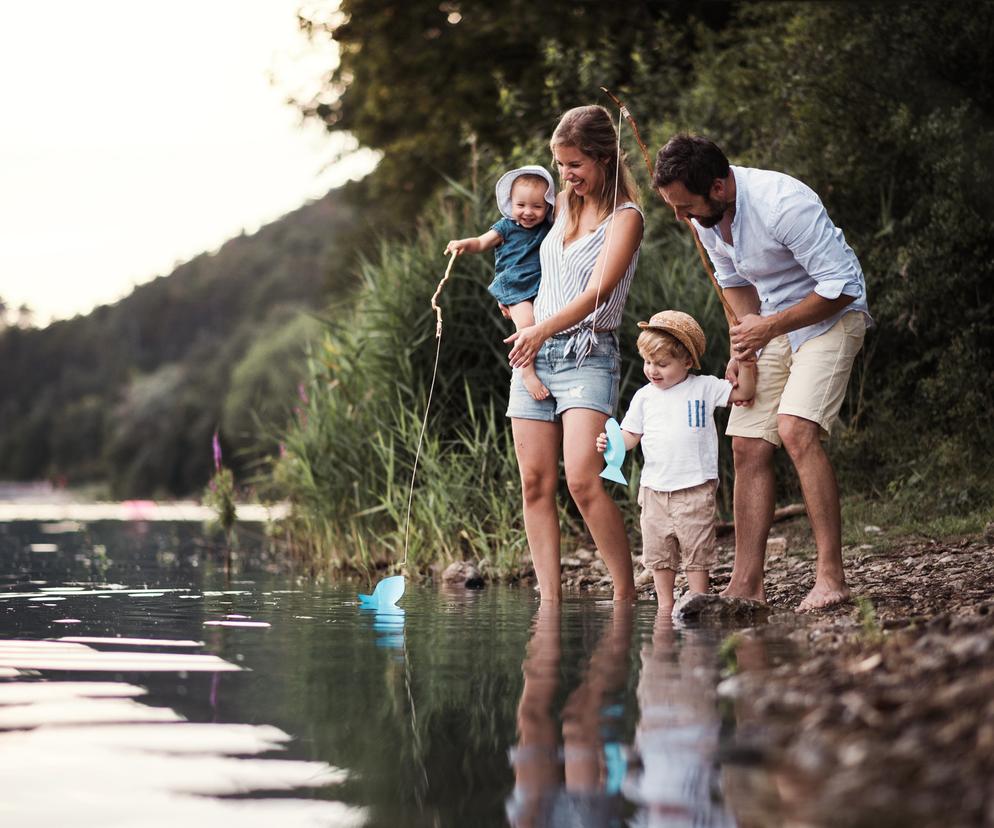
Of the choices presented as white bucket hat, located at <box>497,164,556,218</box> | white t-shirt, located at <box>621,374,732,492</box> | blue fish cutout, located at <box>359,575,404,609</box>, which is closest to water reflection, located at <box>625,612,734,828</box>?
white t-shirt, located at <box>621,374,732,492</box>

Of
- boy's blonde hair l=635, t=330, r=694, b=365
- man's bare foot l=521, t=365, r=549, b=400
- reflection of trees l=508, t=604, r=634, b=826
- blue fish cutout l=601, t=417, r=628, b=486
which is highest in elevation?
boy's blonde hair l=635, t=330, r=694, b=365

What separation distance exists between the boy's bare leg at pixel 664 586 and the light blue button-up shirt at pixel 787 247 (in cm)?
109

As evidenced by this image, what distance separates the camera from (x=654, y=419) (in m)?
5.90

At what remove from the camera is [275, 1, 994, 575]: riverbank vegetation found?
28.9 feet

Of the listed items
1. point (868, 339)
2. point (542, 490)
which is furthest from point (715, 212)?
point (868, 339)

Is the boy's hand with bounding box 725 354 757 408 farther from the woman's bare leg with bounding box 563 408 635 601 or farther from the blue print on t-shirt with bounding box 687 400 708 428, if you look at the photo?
the woman's bare leg with bounding box 563 408 635 601

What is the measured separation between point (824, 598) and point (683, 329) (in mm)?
1294

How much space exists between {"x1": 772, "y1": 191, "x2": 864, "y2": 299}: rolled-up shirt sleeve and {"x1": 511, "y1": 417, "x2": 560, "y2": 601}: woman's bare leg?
1.25m

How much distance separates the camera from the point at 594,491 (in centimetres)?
573

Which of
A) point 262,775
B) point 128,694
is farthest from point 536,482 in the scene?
point 262,775

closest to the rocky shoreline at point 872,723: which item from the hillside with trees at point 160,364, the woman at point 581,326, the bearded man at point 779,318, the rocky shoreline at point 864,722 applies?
the rocky shoreline at point 864,722

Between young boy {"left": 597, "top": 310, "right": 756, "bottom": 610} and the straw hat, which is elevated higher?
the straw hat

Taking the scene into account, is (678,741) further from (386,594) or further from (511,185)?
(511,185)

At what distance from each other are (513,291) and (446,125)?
47.7ft
